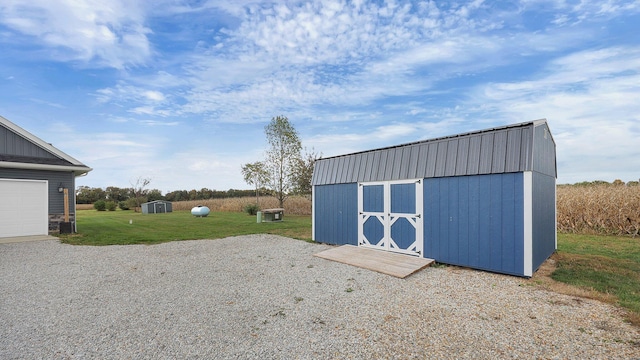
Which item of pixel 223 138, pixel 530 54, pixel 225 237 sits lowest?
pixel 225 237

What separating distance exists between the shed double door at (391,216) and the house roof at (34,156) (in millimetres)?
11838

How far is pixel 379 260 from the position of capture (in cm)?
609

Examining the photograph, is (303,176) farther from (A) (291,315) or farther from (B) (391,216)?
(A) (291,315)

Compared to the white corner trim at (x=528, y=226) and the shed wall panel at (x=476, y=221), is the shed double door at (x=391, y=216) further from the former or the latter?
the white corner trim at (x=528, y=226)

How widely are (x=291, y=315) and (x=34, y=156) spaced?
13850mm

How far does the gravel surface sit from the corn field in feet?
28.5

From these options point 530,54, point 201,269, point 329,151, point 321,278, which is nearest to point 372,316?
point 321,278

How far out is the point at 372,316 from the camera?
3432 mm

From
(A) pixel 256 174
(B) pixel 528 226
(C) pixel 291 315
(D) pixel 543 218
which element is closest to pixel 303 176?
(A) pixel 256 174

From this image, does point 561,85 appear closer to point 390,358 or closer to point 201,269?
point 390,358

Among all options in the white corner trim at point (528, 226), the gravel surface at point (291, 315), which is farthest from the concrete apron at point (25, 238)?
the white corner trim at point (528, 226)

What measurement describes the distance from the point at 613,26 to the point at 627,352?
283 inches

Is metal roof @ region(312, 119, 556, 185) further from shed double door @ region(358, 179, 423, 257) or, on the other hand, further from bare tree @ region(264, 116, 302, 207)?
bare tree @ region(264, 116, 302, 207)

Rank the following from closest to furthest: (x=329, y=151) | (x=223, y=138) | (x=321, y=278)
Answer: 1. (x=321, y=278)
2. (x=223, y=138)
3. (x=329, y=151)
